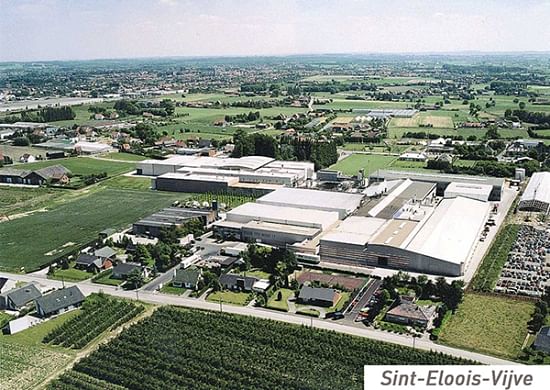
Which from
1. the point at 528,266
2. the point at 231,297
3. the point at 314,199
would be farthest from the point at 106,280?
the point at 528,266

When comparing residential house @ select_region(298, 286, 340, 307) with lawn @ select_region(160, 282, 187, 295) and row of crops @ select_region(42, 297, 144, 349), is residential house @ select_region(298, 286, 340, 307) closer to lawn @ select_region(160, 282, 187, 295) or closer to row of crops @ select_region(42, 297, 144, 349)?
lawn @ select_region(160, 282, 187, 295)

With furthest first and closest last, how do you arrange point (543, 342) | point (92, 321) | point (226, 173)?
point (226, 173) < point (92, 321) < point (543, 342)

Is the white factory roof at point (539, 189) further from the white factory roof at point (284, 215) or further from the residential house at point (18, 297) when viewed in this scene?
the residential house at point (18, 297)

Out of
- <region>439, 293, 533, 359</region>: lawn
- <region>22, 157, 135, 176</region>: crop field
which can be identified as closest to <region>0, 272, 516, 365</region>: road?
<region>439, 293, 533, 359</region>: lawn

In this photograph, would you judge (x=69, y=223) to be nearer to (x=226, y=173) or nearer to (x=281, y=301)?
(x=226, y=173)

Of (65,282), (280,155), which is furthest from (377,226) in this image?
(280,155)

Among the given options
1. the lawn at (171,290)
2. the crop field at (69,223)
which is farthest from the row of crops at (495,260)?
the crop field at (69,223)
